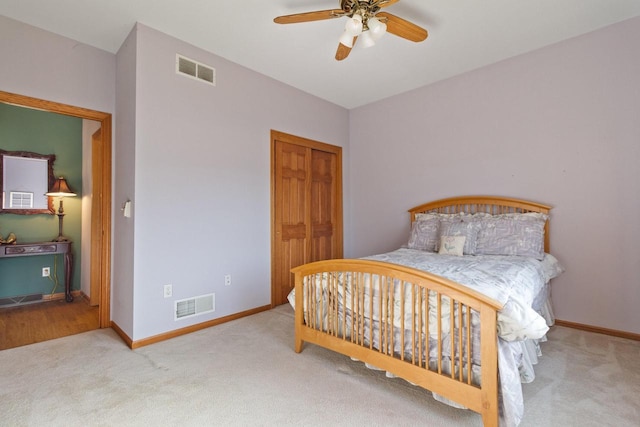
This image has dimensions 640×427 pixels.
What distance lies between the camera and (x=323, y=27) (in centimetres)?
269

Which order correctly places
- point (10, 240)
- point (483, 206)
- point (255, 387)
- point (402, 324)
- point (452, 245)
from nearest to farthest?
point (402, 324) → point (255, 387) → point (452, 245) → point (483, 206) → point (10, 240)

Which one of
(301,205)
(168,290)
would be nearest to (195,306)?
(168,290)

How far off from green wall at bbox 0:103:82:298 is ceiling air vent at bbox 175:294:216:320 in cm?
239

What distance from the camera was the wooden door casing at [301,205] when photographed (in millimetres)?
3717

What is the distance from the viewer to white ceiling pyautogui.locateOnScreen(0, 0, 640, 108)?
2400 millimetres

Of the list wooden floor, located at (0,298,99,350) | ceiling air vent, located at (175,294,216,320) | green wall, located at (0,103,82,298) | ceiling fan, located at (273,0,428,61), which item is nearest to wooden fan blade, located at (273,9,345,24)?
ceiling fan, located at (273,0,428,61)

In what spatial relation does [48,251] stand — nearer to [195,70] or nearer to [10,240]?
[10,240]

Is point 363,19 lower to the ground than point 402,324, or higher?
higher

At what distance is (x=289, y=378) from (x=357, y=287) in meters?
0.76

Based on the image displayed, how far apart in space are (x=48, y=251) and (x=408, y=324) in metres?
4.28

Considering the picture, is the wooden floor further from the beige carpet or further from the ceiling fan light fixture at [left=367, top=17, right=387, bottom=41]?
the ceiling fan light fixture at [left=367, top=17, right=387, bottom=41]

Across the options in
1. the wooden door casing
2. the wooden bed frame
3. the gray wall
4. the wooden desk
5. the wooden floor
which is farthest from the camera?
the wooden door casing

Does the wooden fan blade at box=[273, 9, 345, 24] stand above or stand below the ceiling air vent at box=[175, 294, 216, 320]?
above

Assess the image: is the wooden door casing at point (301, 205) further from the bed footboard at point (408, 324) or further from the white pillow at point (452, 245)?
the white pillow at point (452, 245)
